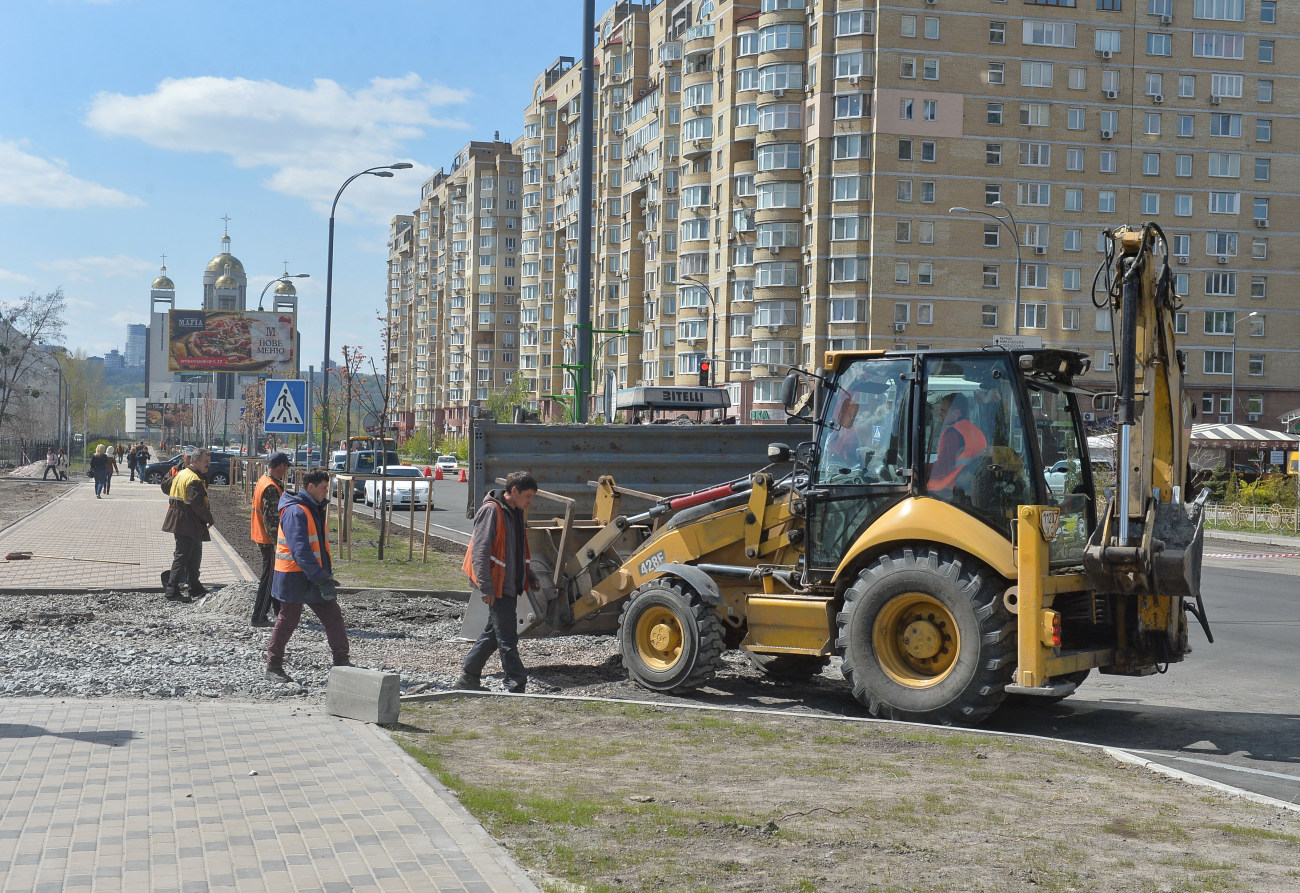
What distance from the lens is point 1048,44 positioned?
67.9m

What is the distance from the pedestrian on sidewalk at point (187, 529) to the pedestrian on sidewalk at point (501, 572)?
252 inches

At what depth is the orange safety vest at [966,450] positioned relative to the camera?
30.1ft

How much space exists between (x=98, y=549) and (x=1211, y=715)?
1759 cm

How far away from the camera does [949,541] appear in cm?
884

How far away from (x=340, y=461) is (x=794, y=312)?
29.0 metres

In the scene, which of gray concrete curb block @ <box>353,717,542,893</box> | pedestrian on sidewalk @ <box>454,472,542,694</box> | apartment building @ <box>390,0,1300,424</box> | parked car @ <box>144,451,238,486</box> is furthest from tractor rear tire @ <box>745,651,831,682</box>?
apartment building @ <box>390,0,1300,424</box>

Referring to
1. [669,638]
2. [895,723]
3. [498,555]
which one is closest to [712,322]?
[669,638]

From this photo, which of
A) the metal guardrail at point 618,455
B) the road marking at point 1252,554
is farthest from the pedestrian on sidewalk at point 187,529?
the road marking at point 1252,554

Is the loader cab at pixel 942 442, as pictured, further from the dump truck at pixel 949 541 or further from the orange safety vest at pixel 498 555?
the orange safety vest at pixel 498 555

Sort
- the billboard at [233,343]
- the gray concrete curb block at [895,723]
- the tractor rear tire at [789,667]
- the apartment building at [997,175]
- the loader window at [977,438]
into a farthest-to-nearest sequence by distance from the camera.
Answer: the apartment building at [997,175], the billboard at [233,343], the tractor rear tire at [789,667], the loader window at [977,438], the gray concrete curb block at [895,723]

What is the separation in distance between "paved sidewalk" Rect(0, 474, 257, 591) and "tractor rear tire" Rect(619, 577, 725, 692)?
7947 mm

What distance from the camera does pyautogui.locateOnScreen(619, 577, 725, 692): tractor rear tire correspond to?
32.3 feet

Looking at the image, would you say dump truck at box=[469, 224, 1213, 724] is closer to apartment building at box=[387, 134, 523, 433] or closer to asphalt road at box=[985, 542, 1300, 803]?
asphalt road at box=[985, 542, 1300, 803]

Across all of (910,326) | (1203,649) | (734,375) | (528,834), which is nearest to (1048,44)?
(910,326)
